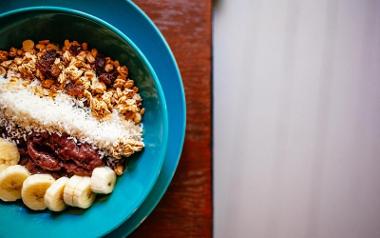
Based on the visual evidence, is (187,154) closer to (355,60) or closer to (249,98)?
(249,98)

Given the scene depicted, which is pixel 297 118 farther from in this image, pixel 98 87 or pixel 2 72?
pixel 2 72

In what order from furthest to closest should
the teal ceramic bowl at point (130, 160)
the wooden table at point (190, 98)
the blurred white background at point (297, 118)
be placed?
the blurred white background at point (297, 118)
the wooden table at point (190, 98)
the teal ceramic bowl at point (130, 160)

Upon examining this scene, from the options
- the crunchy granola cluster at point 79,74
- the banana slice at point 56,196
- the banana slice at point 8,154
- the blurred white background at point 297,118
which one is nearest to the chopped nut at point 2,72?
the crunchy granola cluster at point 79,74

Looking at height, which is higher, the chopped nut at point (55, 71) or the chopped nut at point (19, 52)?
the chopped nut at point (19, 52)

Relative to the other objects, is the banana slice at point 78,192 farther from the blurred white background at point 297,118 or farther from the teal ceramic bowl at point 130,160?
the blurred white background at point 297,118

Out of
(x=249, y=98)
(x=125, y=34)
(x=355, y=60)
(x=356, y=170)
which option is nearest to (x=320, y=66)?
(x=355, y=60)

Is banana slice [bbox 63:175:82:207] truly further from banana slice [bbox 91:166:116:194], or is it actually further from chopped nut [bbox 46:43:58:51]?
chopped nut [bbox 46:43:58:51]

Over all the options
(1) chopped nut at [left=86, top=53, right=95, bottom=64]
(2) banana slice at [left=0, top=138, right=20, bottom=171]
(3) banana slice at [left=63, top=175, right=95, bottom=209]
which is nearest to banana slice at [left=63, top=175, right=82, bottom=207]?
(3) banana slice at [left=63, top=175, right=95, bottom=209]

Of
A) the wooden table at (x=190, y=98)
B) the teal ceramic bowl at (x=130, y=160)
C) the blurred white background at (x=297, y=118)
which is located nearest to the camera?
the teal ceramic bowl at (x=130, y=160)

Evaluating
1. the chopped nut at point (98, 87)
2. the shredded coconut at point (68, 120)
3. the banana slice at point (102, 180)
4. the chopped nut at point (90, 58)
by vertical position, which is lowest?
the banana slice at point (102, 180)
